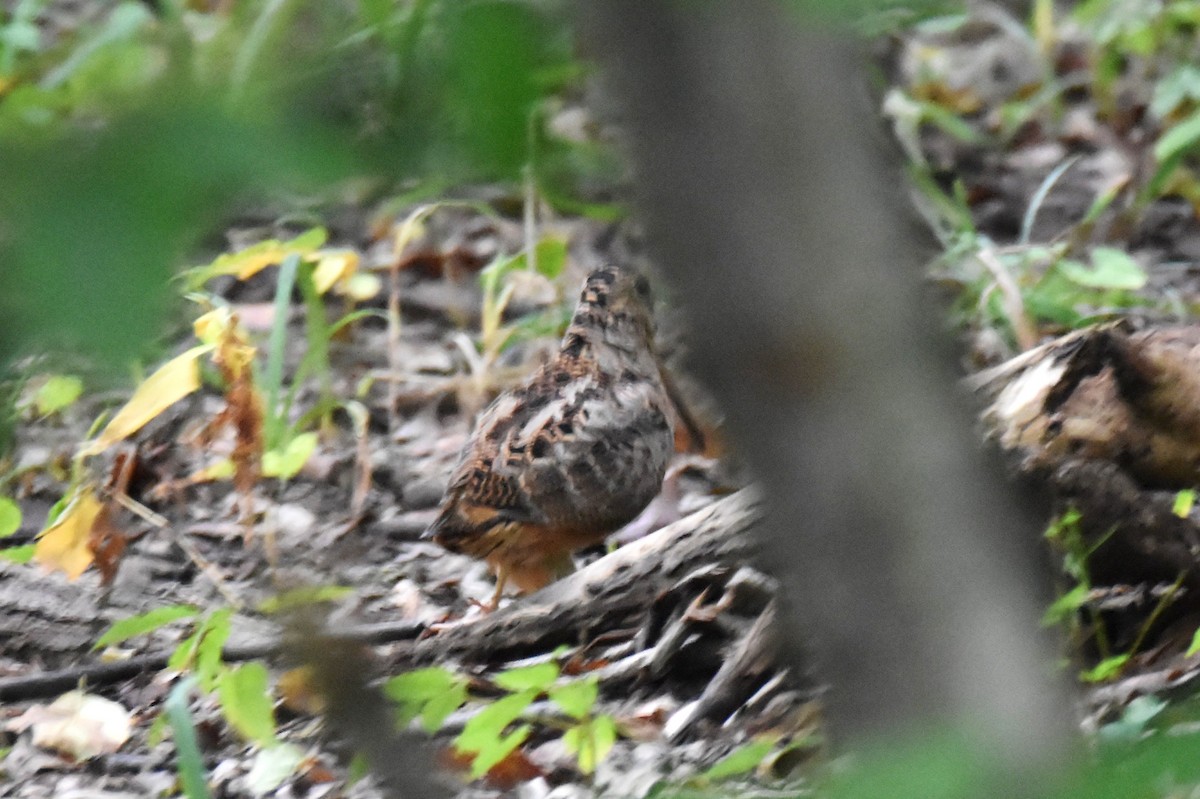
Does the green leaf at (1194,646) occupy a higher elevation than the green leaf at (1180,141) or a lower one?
lower

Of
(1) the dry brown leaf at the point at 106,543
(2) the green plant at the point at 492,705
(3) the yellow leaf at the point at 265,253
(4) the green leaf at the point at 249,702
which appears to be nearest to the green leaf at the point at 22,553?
(1) the dry brown leaf at the point at 106,543

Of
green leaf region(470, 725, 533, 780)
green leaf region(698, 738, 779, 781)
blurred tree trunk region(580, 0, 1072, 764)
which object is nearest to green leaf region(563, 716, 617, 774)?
green leaf region(470, 725, 533, 780)

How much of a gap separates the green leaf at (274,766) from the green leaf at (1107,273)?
2.80 meters

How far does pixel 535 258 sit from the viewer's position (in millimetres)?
5188

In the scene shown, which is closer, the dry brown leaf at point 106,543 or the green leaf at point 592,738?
the green leaf at point 592,738

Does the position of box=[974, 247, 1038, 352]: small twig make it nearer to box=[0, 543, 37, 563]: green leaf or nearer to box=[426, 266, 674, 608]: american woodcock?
box=[426, 266, 674, 608]: american woodcock

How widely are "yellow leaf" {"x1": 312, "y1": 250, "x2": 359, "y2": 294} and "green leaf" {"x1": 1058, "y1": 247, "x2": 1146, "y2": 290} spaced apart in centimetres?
221

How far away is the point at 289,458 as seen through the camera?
4.36 m

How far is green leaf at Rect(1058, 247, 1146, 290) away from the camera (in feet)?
15.5

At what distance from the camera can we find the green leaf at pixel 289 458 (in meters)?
4.32

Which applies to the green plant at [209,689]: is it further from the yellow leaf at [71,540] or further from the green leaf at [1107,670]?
the green leaf at [1107,670]

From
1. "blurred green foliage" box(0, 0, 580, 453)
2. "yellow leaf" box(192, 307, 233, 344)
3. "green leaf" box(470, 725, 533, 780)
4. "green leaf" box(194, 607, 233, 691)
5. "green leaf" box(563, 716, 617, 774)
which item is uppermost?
"blurred green foliage" box(0, 0, 580, 453)

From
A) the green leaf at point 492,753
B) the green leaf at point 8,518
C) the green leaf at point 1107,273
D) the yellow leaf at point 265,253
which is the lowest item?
the green leaf at point 1107,273

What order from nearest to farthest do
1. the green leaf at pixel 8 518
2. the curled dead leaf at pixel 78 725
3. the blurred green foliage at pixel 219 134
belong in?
the blurred green foliage at pixel 219 134, the curled dead leaf at pixel 78 725, the green leaf at pixel 8 518
